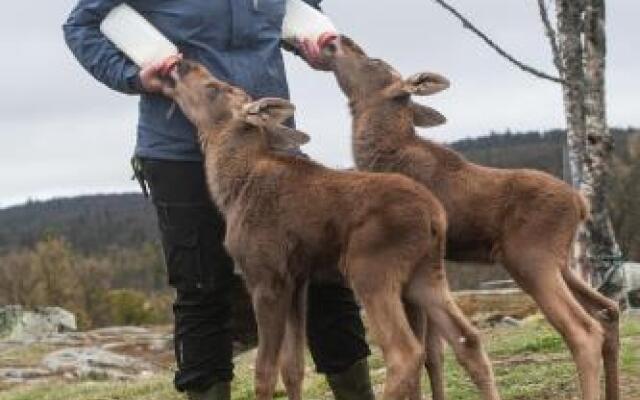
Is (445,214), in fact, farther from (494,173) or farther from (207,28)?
(207,28)

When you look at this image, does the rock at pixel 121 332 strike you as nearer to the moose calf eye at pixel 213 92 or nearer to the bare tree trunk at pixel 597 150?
the bare tree trunk at pixel 597 150

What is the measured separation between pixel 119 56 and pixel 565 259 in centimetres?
262

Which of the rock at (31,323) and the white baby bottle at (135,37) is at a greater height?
the white baby bottle at (135,37)

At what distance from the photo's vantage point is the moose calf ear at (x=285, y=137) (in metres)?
6.65

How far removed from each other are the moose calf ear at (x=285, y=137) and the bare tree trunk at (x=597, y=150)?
813cm

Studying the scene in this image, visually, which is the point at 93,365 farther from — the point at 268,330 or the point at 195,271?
the point at 268,330

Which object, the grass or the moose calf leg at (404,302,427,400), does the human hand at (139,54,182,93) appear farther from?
the grass

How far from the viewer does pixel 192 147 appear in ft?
22.9

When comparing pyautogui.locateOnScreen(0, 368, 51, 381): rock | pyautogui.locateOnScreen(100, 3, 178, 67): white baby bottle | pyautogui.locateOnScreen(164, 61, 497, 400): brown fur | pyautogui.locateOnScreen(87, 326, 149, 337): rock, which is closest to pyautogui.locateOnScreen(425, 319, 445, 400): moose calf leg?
pyautogui.locateOnScreen(164, 61, 497, 400): brown fur

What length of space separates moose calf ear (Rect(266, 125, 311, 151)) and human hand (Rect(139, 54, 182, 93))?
61cm

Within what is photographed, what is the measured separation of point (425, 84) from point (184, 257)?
5.24 feet

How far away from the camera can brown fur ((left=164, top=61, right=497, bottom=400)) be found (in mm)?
6051

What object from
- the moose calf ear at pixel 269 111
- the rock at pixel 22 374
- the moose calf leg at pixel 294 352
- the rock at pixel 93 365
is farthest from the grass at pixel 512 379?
the rock at pixel 22 374

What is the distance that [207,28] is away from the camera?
6883 millimetres
